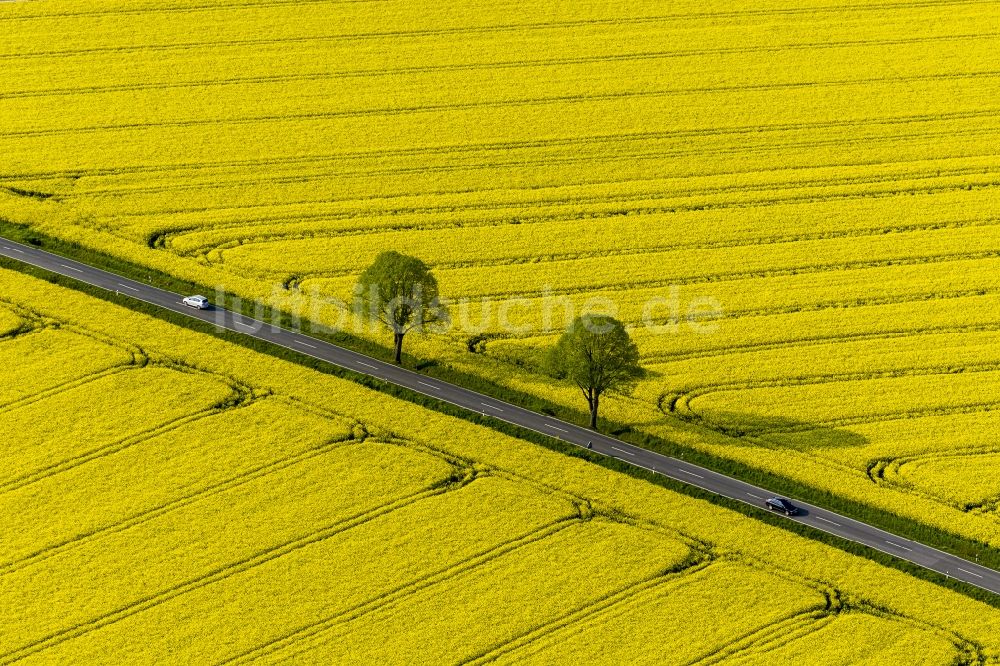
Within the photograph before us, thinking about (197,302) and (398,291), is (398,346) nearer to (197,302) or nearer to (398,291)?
(398,291)

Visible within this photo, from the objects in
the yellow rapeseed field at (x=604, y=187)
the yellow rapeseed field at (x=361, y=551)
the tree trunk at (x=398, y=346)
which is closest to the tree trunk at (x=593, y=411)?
the yellow rapeseed field at (x=604, y=187)

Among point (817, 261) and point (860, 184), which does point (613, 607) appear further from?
point (860, 184)

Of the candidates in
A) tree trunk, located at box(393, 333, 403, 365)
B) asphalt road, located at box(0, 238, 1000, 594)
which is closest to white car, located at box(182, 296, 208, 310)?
asphalt road, located at box(0, 238, 1000, 594)

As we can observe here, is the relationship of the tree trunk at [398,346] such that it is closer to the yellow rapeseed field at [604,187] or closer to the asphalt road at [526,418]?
the asphalt road at [526,418]

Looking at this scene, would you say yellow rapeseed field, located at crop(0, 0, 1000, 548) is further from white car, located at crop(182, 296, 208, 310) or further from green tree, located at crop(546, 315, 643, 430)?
white car, located at crop(182, 296, 208, 310)

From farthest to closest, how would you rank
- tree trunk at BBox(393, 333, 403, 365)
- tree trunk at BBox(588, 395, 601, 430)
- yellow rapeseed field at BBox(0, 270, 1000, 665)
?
tree trunk at BBox(393, 333, 403, 365) → tree trunk at BBox(588, 395, 601, 430) → yellow rapeseed field at BBox(0, 270, 1000, 665)

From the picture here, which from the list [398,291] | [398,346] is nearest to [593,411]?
[398,346]
